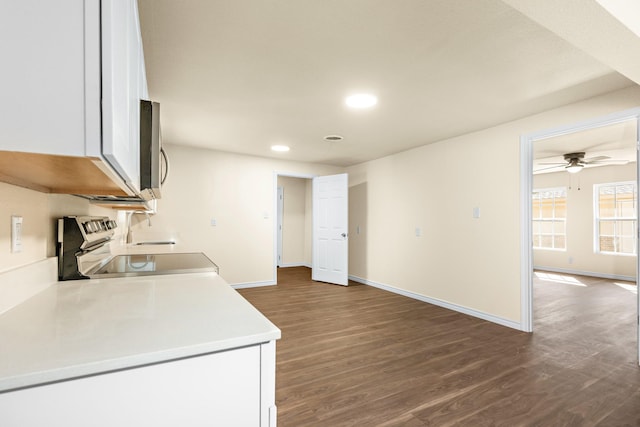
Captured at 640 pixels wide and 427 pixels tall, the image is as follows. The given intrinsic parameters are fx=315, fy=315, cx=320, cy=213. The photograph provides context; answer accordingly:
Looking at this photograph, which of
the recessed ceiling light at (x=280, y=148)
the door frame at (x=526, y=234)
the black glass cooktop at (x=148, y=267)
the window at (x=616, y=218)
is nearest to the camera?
the black glass cooktop at (x=148, y=267)

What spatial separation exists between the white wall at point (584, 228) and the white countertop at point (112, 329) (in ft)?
26.7

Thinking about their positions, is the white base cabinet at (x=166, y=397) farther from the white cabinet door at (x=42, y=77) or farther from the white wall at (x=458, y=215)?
the white wall at (x=458, y=215)

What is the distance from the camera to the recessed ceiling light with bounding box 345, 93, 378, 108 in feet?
8.93

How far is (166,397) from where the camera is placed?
73 centimetres

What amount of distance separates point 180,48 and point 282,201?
5.48 meters

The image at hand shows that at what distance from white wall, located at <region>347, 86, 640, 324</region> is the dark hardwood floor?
0.47 m

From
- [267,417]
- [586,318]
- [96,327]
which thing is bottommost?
A: [586,318]

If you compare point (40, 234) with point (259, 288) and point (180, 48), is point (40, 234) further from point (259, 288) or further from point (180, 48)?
point (259, 288)

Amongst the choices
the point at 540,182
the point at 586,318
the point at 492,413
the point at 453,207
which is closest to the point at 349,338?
the point at 492,413

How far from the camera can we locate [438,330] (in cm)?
322

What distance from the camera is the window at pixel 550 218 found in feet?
23.5

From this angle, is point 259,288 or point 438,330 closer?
point 438,330

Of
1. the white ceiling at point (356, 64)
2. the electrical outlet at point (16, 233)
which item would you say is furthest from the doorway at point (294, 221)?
the electrical outlet at point (16, 233)

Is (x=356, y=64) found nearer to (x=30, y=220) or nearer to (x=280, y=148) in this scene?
(x=30, y=220)
